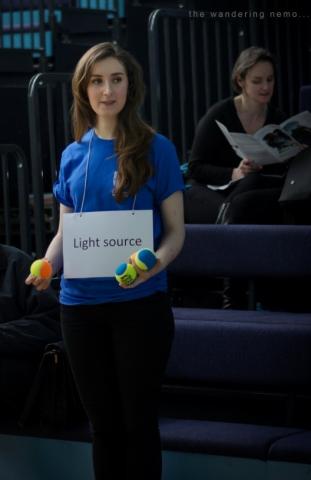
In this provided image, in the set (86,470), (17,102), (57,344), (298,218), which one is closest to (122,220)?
(57,344)

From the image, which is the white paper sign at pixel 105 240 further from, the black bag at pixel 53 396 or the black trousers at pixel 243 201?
the black trousers at pixel 243 201

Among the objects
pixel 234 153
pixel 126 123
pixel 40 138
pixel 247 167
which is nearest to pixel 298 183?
pixel 247 167

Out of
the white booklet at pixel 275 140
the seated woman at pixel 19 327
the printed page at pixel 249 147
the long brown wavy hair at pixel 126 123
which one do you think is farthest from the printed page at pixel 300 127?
the long brown wavy hair at pixel 126 123

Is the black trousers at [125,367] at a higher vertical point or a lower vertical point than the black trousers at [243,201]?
lower

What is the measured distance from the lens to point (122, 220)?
3.12 metres

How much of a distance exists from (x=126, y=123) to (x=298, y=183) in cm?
144

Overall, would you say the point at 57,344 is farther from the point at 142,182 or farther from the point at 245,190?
the point at 245,190

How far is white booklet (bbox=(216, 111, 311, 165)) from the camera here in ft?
15.4

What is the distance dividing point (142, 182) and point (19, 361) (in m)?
1.06

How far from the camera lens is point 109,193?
3133 mm

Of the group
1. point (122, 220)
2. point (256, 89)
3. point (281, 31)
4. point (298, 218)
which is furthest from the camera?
point (281, 31)

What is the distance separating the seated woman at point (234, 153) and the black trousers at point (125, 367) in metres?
1.66

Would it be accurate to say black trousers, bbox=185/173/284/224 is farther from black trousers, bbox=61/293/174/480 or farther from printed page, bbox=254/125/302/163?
black trousers, bbox=61/293/174/480

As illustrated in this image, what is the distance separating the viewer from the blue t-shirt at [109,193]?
10.2 feet
